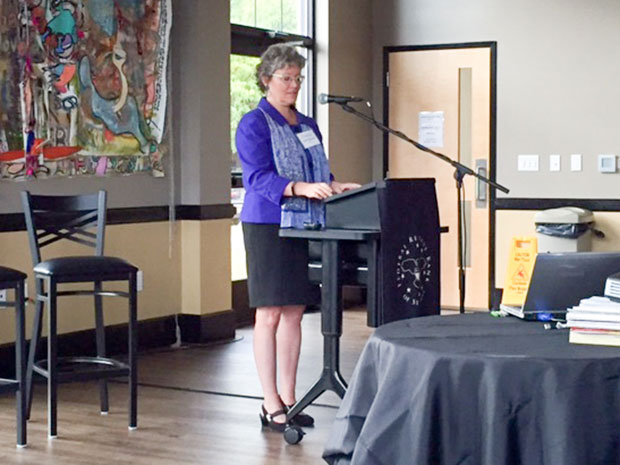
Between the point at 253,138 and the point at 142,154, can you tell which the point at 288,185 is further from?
the point at 142,154

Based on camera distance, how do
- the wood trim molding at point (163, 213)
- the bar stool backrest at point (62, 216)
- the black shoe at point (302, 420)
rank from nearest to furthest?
the black shoe at point (302, 420) → the bar stool backrest at point (62, 216) → the wood trim molding at point (163, 213)

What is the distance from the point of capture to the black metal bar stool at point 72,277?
4.38 meters

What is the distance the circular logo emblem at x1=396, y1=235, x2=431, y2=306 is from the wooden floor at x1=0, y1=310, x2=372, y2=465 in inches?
27.0

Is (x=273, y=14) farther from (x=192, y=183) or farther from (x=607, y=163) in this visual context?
(x=607, y=163)

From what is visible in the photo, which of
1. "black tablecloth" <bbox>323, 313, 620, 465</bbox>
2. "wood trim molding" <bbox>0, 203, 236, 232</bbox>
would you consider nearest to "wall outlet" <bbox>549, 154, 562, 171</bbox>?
"wood trim molding" <bbox>0, 203, 236, 232</bbox>

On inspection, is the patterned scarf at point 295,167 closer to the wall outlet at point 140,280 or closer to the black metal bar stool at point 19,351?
the black metal bar stool at point 19,351

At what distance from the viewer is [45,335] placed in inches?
226

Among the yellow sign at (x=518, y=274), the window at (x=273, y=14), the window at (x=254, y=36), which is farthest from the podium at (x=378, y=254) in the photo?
the window at (x=273, y=14)

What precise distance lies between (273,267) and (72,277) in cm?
80

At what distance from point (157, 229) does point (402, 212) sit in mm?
2820

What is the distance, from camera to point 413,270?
409cm

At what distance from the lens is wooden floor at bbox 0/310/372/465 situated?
13.5ft

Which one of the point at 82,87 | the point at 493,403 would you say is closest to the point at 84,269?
the point at 82,87

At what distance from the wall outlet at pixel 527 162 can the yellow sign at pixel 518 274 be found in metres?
4.77
